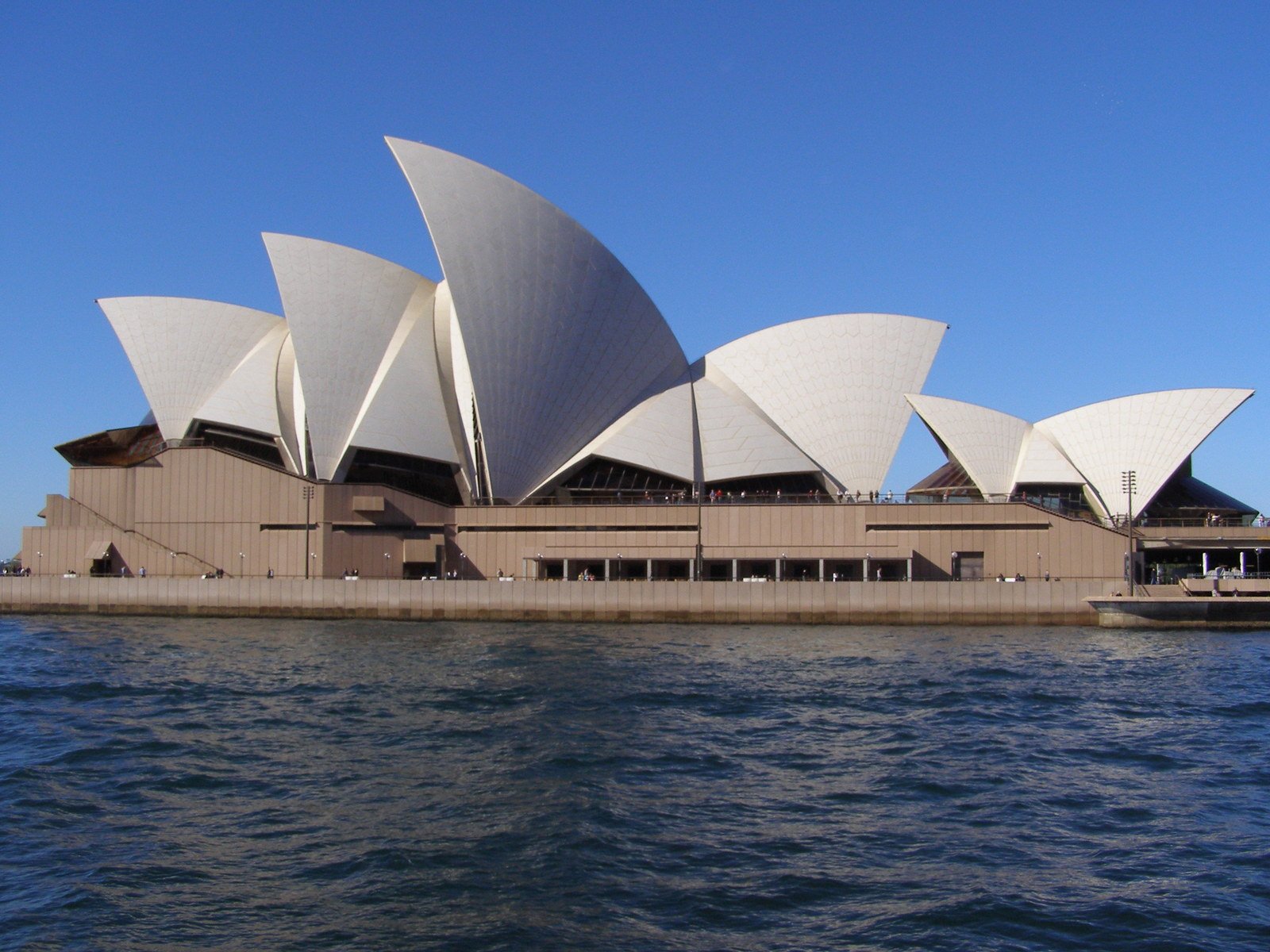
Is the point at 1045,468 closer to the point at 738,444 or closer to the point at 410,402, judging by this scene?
the point at 738,444

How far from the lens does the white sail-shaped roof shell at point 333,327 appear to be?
140 feet

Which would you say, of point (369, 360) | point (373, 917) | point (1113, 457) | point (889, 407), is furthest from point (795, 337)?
point (373, 917)

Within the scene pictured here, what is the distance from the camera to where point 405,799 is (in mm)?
12336

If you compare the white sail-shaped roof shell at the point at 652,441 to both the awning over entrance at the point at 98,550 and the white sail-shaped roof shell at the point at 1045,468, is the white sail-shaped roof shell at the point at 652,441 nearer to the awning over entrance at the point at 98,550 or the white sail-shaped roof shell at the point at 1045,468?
the white sail-shaped roof shell at the point at 1045,468

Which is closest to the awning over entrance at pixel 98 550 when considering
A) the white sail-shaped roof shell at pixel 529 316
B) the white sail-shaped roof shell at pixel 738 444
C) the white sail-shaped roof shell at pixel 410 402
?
the white sail-shaped roof shell at pixel 410 402

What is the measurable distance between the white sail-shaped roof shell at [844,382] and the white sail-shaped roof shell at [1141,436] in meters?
6.89

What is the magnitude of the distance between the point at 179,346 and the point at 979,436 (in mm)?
34024

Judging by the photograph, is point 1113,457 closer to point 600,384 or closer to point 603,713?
point 600,384

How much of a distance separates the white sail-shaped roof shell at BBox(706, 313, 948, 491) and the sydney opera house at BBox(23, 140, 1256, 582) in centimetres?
11

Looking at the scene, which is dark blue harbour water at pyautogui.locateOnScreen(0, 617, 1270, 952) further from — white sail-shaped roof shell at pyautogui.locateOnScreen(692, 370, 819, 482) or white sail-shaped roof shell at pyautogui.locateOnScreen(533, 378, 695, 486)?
white sail-shaped roof shell at pyautogui.locateOnScreen(692, 370, 819, 482)

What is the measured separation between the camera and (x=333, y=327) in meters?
43.3

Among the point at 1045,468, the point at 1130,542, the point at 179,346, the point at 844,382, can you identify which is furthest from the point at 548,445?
the point at 1130,542

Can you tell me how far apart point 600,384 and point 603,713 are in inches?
1138

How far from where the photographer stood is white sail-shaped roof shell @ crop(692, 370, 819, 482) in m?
45.5
